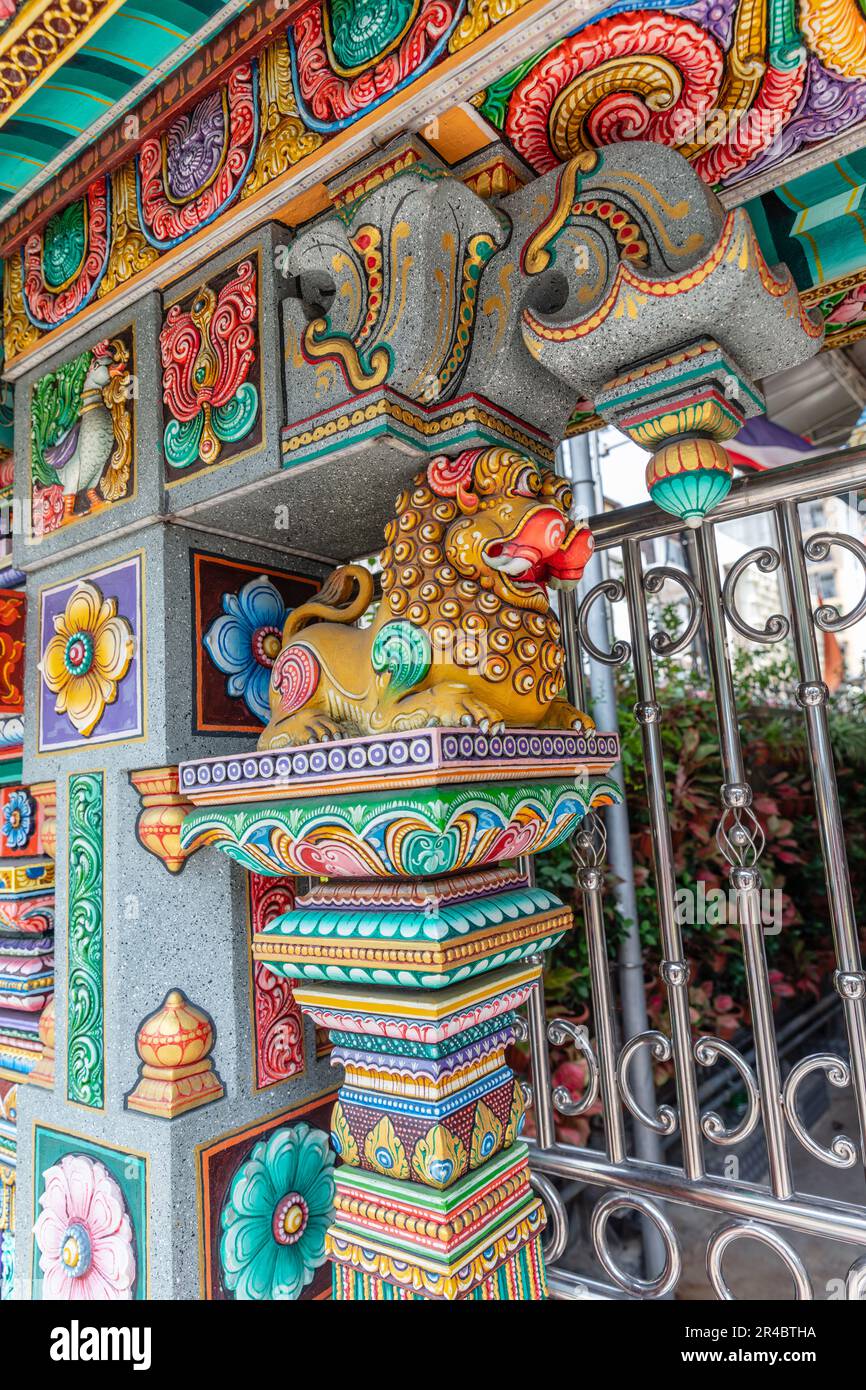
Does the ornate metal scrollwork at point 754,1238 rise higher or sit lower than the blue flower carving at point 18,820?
lower

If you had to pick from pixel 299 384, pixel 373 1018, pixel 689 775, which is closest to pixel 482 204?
pixel 299 384

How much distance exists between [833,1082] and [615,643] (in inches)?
33.7

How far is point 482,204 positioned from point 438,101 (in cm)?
15

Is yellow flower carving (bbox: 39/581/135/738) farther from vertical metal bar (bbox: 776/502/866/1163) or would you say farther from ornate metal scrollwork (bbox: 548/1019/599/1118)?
vertical metal bar (bbox: 776/502/866/1163)

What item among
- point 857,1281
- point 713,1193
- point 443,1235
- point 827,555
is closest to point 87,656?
point 443,1235

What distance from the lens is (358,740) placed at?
1.11 m

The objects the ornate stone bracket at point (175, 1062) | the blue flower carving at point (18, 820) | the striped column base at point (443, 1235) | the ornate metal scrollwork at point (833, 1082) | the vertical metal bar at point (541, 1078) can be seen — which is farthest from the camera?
the blue flower carving at point (18, 820)

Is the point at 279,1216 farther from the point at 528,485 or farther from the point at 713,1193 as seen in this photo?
the point at 528,485

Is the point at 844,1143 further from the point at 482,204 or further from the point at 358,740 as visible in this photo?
the point at 482,204

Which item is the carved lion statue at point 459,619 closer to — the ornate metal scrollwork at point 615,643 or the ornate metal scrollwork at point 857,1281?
the ornate metal scrollwork at point 615,643

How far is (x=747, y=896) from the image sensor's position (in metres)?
1.37

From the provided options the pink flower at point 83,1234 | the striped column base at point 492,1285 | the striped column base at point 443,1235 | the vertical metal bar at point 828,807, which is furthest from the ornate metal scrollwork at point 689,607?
the pink flower at point 83,1234

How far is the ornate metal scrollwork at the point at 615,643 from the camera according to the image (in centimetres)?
160

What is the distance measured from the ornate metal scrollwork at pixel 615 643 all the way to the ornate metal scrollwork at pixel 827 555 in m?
0.35
